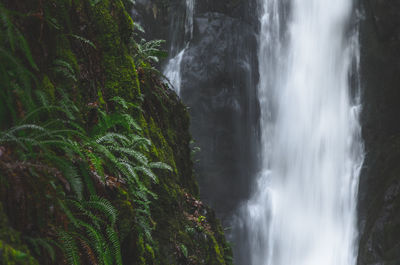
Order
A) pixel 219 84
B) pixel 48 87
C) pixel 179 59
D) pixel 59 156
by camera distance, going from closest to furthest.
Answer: pixel 59 156, pixel 48 87, pixel 219 84, pixel 179 59

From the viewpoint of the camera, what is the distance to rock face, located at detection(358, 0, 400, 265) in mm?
16875

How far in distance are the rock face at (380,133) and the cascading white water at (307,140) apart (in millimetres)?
1035

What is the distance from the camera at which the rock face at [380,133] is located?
16.9 m

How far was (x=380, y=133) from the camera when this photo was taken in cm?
2072

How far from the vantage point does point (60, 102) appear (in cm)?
287

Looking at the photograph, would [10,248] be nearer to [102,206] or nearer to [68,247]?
[68,247]

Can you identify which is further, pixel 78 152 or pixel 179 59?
pixel 179 59

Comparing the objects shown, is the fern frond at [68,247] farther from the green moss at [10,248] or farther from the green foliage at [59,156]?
the green moss at [10,248]

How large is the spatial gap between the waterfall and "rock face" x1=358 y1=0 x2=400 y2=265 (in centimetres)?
1189

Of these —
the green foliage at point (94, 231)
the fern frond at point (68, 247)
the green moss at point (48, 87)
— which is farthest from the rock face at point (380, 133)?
the fern frond at point (68, 247)

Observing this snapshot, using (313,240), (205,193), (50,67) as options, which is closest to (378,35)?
(313,240)

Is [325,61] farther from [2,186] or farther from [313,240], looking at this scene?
[2,186]

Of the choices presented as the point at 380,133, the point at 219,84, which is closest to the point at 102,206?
the point at 380,133

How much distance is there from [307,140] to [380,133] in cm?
580
